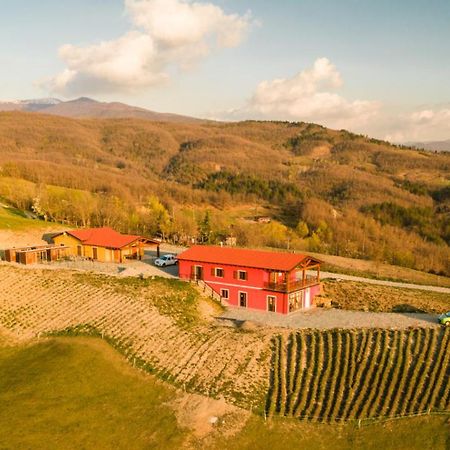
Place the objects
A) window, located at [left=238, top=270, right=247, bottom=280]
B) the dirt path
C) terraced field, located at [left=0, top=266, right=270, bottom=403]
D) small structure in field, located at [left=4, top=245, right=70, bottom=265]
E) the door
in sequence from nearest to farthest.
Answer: terraced field, located at [left=0, top=266, right=270, bottom=403], window, located at [left=238, top=270, right=247, bottom=280], the door, small structure in field, located at [left=4, top=245, right=70, bottom=265], the dirt path

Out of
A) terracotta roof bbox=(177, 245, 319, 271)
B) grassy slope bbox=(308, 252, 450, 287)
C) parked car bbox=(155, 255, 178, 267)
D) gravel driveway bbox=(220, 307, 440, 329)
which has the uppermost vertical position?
terracotta roof bbox=(177, 245, 319, 271)

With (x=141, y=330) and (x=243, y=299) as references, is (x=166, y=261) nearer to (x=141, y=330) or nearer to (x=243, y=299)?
(x=243, y=299)

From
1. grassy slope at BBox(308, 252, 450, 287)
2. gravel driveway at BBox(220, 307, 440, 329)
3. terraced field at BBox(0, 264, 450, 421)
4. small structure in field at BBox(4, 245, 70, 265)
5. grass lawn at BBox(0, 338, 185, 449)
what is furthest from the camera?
grassy slope at BBox(308, 252, 450, 287)

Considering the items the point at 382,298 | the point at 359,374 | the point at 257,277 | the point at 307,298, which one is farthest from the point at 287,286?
the point at 359,374

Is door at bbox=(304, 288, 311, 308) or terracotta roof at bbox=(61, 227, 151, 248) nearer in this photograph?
door at bbox=(304, 288, 311, 308)

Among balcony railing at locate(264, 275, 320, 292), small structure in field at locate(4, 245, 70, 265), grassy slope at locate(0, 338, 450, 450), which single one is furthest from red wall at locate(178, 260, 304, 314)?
small structure in field at locate(4, 245, 70, 265)

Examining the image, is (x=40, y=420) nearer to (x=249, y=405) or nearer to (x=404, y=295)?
(x=249, y=405)

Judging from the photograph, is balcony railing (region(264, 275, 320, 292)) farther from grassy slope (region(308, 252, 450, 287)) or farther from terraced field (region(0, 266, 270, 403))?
grassy slope (region(308, 252, 450, 287))
